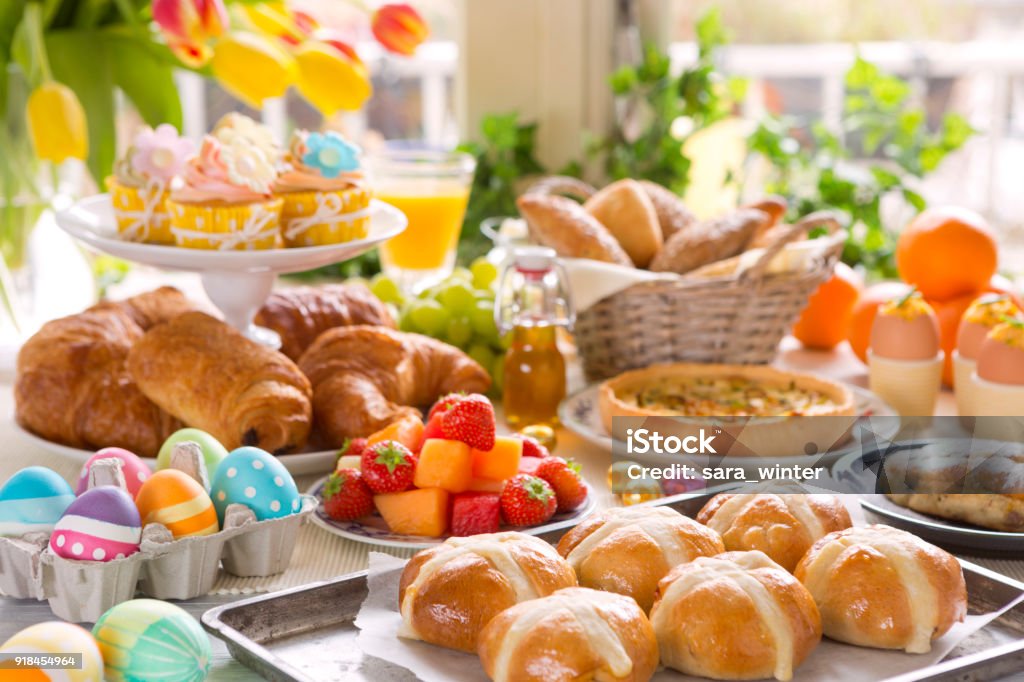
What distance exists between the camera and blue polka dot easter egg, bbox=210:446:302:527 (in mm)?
1116

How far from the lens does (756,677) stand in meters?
0.87

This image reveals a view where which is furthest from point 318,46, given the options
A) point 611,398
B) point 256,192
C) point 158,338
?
point 611,398

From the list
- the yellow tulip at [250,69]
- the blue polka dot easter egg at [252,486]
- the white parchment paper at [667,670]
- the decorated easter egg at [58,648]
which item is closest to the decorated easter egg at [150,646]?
the decorated easter egg at [58,648]

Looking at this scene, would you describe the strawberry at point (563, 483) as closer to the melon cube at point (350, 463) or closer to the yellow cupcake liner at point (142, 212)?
the melon cube at point (350, 463)

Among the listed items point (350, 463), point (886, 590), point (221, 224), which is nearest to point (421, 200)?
point (221, 224)

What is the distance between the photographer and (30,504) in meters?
1.05

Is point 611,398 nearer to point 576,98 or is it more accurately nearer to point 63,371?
point 63,371

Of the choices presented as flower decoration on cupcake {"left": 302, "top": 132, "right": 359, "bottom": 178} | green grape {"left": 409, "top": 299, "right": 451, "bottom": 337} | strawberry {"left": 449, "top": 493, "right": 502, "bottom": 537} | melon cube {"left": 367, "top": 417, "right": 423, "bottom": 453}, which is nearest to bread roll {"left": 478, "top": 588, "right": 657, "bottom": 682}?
strawberry {"left": 449, "top": 493, "right": 502, "bottom": 537}

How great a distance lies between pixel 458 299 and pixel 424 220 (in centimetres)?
32

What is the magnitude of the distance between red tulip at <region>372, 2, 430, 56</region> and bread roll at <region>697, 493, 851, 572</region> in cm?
92

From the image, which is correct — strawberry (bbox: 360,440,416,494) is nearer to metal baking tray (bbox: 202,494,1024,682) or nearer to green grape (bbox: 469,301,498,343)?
metal baking tray (bbox: 202,494,1024,682)

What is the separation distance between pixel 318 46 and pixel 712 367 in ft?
2.31

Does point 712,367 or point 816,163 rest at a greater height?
point 816,163

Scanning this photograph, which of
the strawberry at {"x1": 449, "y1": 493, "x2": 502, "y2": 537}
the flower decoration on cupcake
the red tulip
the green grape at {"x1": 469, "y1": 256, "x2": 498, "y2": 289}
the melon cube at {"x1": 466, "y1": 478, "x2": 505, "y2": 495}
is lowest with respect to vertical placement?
the strawberry at {"x1": 449, "y1": 493, "x2": 502, "y2": 537}
